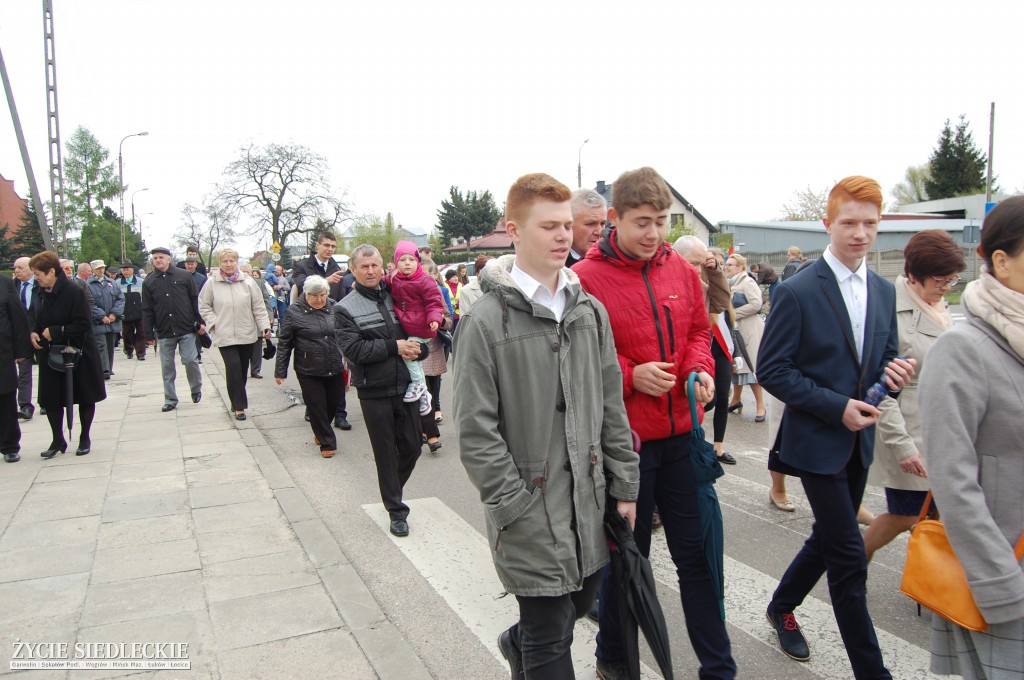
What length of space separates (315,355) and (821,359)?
5.60 metres

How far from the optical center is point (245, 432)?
27.5 ft

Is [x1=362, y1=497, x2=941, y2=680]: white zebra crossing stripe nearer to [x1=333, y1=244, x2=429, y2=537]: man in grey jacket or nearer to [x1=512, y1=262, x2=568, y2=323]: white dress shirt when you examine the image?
[x1=333, y1=244, x2=429, y2=537]: man in grey jacket

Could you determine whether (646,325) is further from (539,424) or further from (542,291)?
(539,424)

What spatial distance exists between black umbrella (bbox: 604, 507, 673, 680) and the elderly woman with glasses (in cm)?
529

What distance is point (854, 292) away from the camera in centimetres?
298

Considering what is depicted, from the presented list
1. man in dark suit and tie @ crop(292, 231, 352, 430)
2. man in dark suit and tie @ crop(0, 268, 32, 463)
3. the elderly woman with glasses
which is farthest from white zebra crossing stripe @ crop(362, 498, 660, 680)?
man in dark suit and tie @ crop(0, 268, 32, 463)

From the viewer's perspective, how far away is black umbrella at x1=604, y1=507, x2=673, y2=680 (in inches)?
95.0

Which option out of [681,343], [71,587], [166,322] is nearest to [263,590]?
[71,587]

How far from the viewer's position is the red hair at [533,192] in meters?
2.42

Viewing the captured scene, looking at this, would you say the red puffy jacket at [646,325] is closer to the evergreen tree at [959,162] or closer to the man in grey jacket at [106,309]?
the man in grey jacket at [106,309]

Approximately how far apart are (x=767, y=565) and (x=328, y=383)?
4985 millimetres

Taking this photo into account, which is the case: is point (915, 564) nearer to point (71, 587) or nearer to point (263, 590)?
point (263, 590)

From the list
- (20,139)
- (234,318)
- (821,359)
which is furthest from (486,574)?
(20,139)

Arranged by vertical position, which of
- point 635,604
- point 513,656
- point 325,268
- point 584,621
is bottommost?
point 584,621
